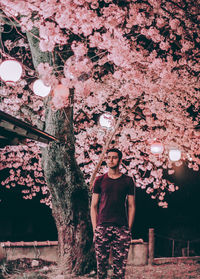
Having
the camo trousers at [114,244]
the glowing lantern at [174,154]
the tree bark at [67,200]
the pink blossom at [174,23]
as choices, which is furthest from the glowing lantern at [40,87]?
the glowing lantern at [174,154]

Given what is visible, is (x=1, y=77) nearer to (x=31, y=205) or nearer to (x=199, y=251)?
(x=31, y=205)

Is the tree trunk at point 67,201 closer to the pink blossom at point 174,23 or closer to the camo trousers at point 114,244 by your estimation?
the camo trousers at point 114,244

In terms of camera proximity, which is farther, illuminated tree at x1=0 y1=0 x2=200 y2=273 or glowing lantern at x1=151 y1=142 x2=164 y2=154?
glowing lantern at x1=151 y1=142 x2=164 y2=154

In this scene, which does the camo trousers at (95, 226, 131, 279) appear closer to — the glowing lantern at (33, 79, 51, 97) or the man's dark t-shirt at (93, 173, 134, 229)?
the man's dark t-shirt at (93, 173, 134, 229)

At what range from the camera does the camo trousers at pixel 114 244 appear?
4.68m

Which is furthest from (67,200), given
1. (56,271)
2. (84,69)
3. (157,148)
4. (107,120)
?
(157,148)

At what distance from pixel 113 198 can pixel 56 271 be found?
4674mm

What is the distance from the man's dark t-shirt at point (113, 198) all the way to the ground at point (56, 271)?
399 cm

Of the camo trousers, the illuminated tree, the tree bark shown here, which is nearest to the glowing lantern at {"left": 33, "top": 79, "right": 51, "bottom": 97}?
the illuminated tree

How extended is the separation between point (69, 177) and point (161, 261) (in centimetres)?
511

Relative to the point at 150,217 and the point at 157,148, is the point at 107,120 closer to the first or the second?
the point at 157,148

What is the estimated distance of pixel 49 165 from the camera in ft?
26.9

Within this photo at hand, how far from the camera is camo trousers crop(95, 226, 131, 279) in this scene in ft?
15.3

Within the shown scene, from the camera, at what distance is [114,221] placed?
466 centimetres
